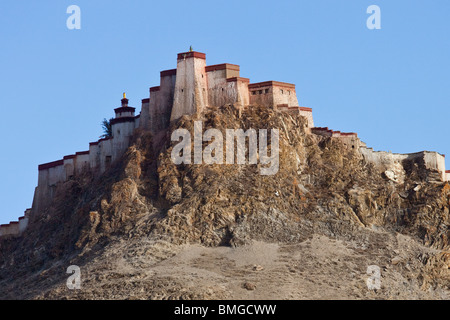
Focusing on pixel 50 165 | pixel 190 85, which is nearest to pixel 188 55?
pixel 190 85

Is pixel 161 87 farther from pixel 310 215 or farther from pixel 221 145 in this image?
pixel 310 215

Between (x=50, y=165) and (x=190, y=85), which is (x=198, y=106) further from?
(x=50, y=165)

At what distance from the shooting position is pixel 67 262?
4700 inches

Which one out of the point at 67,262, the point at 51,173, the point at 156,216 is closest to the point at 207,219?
the point at 156,216

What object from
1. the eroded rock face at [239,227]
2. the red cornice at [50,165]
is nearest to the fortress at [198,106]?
the eroded rock face at [239,227]

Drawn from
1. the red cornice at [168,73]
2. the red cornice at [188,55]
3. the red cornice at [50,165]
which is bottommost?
the red cornice at [50,165]

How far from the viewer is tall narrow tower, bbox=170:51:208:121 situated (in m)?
127

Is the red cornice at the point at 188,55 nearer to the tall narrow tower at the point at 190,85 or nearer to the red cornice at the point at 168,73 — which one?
the tall narrow tower at the point at 190,85

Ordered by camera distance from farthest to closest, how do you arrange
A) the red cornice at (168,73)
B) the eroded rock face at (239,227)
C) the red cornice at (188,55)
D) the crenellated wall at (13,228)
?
the crenellated wall at (13,228), the red cornice at (168,73), the red cornice at (188,55), the eroded rock face at (239,227)

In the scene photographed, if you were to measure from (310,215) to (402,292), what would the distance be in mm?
11046

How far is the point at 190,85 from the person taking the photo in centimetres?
12712

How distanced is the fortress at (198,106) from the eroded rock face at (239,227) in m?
1.02

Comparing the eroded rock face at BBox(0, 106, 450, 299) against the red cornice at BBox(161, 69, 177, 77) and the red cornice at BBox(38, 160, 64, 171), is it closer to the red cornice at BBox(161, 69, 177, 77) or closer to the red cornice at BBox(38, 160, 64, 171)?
the red cornice at BBox(38, 160, 64, 171)

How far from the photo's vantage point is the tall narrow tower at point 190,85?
127 m
